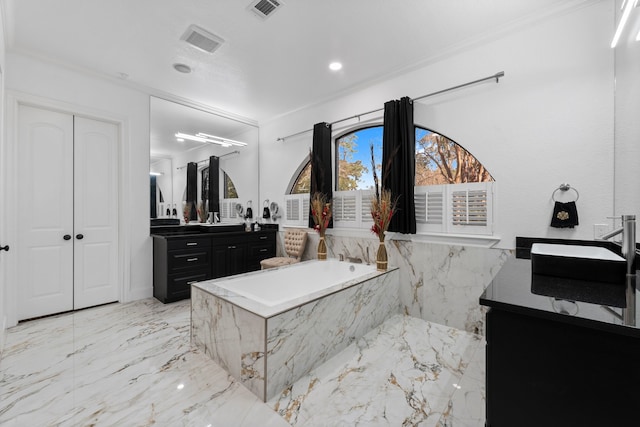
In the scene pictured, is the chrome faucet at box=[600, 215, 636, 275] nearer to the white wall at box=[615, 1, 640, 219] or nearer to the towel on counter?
the white wall at box=[615, 1, 640, 219]

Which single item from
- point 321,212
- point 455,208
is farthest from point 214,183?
point 455,208

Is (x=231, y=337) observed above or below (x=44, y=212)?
below

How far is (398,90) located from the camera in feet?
10.6

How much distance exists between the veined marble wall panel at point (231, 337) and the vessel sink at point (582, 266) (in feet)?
5.07

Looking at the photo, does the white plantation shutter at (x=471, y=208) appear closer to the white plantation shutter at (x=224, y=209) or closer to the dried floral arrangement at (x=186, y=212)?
the white plantation shutter at (x=224, y=209)

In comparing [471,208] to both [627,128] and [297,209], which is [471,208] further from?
[297,209]

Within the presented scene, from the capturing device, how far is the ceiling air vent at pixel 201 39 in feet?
8.14

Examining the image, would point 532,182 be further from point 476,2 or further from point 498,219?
point 476,2

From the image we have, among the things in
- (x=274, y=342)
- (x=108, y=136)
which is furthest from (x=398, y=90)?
(x=108, y=136)

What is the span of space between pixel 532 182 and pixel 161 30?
3566 millimetres

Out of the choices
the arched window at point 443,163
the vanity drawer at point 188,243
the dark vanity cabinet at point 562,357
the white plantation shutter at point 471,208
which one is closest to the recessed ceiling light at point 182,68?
the vanity drawer at point 188,243

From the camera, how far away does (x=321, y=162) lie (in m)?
3.86

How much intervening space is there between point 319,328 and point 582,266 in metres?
1.60

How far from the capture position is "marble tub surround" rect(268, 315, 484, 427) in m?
1.60
